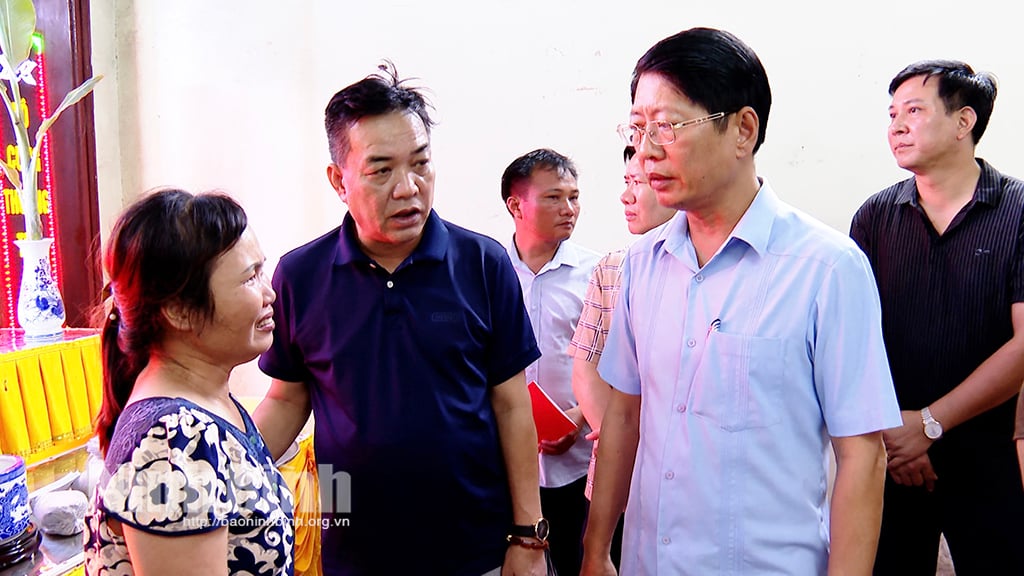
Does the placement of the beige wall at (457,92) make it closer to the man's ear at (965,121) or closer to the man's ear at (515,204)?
the man's ear at (515,204)

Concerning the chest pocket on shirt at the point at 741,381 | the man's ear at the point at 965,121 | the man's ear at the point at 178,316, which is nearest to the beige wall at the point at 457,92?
the man's ear at the point at 965,121

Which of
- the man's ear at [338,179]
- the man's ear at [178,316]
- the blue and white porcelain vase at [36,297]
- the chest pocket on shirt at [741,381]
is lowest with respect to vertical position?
the blue and white porcelain vase at [36,297]

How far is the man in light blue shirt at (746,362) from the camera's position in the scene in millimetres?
1050

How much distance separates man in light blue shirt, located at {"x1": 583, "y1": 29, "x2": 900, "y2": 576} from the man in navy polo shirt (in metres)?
0.31

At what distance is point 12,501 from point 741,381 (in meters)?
1.43

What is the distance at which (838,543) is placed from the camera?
1.06m

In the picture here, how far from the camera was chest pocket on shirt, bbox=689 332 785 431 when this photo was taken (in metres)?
1.07

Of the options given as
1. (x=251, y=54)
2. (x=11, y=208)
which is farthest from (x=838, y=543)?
(x=251, y=54)

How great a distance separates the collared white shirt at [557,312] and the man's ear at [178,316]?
1.26 m

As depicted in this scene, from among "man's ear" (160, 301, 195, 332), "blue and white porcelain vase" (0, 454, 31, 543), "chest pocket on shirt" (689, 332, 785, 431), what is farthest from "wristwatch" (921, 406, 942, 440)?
"blue and white porcelain vase" (0, 454, 31, 543)

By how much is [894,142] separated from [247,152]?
254 centimetres

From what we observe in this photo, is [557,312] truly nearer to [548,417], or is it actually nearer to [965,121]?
[548,417]

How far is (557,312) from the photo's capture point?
2207mm

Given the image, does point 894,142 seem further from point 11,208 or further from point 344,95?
point 11,208
